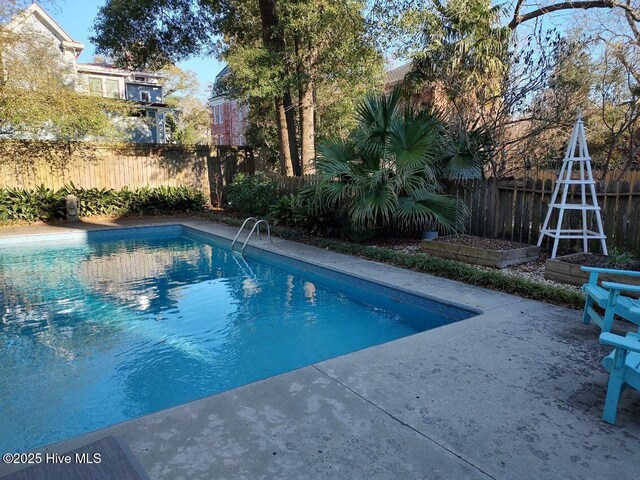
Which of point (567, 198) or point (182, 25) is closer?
point (567, 198)

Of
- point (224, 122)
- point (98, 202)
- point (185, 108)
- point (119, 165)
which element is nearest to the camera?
point (98, 202)

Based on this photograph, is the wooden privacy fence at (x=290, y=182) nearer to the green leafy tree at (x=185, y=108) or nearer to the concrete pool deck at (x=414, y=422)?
the concrete pool deck at (x=414, y=422)

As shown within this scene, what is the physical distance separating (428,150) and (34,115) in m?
8.82

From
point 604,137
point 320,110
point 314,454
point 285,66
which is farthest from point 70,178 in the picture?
point 604,137

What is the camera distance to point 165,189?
12.6 metres

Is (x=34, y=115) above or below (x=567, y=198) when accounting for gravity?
above

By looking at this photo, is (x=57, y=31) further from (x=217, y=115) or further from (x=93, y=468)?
(x=93, y=468)

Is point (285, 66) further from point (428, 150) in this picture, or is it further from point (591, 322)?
point (591, 322)

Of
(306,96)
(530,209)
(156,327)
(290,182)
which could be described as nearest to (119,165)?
(290,182)

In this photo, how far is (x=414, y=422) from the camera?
239 cm

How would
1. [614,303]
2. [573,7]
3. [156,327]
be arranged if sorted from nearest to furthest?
[614,303], [156,327], [573,7]

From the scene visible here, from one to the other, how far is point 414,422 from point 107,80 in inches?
1069

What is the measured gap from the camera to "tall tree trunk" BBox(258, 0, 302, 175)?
1039 centimetres

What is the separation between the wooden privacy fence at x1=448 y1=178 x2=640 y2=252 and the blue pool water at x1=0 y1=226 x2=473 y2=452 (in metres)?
2.98
